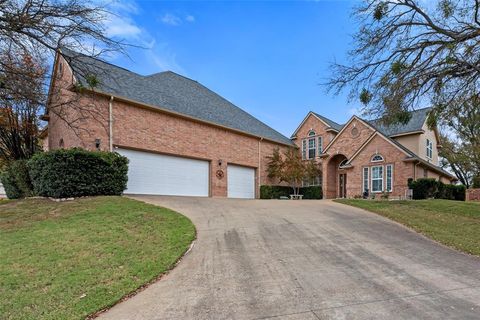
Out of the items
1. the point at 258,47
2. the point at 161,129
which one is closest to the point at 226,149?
the point at 161,129

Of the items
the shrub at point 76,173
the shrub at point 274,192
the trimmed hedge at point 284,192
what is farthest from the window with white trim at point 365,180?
the shrub at point 76,173

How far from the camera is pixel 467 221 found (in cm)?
1159

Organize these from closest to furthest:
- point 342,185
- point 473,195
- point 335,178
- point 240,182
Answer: point 240,182 < point 473,195 < point 342,185 < point 335,178

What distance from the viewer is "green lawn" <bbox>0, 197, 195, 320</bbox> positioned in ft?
15.9

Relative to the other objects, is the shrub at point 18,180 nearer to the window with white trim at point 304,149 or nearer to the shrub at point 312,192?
the shrub at point 312,192

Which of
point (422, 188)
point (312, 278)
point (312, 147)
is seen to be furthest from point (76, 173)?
point (312, 147)

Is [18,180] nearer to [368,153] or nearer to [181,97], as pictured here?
[181,97]

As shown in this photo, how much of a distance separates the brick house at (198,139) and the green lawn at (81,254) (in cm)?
500

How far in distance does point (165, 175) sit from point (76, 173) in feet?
17.5

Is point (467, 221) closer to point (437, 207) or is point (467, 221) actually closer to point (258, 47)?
point (437, 207)

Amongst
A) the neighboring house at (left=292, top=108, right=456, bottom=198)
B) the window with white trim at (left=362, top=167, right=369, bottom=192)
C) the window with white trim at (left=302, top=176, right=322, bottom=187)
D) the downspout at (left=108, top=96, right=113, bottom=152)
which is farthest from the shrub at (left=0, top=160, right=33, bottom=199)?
the window with white trim at (left=362, top=167, right=369, bottom=192)

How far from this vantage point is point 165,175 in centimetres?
1842

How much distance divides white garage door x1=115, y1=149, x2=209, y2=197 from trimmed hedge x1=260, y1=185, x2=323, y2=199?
5.49 meters

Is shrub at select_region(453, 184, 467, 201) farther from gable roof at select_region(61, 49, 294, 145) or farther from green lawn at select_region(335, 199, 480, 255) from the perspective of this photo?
gable roof at select_region(61, 49, 294, 145)
